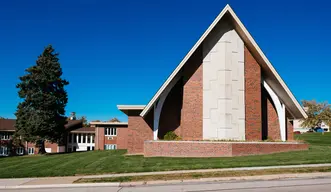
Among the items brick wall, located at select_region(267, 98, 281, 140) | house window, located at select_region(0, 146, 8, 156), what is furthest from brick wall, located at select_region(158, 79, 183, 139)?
house window, located at select_region(0, 146, 8, 156)

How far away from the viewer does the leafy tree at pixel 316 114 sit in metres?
60.8

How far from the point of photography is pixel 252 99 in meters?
21.2

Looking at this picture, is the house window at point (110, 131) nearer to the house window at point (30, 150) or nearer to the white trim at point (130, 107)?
the house window at point (30, 150)

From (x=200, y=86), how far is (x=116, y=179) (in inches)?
454

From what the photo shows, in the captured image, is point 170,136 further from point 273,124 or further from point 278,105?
point 278,105

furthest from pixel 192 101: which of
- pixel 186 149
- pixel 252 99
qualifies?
pixel 252 99

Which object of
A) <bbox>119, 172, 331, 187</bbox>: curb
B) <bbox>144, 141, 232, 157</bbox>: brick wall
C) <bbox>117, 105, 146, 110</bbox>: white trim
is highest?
<bbox>117, 105, 146, 110</bbox>: white trim

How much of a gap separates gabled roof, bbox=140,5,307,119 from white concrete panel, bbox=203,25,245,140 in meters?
0.88

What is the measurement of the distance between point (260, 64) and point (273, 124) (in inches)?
196

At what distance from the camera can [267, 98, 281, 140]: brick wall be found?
23.1 meters

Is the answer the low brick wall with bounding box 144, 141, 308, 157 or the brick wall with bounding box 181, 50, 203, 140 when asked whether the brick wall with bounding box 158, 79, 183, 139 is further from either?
the low brick wall with bounding box 144, 141, 308, 157

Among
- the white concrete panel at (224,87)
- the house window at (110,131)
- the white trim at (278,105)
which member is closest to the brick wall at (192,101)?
the white concrete panel at (224,87)

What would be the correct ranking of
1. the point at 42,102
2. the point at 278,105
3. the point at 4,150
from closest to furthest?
the point at 278,105 → the point at 42,102 → the point at 4,150

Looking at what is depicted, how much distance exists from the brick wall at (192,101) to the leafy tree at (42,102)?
1830 centimetres
